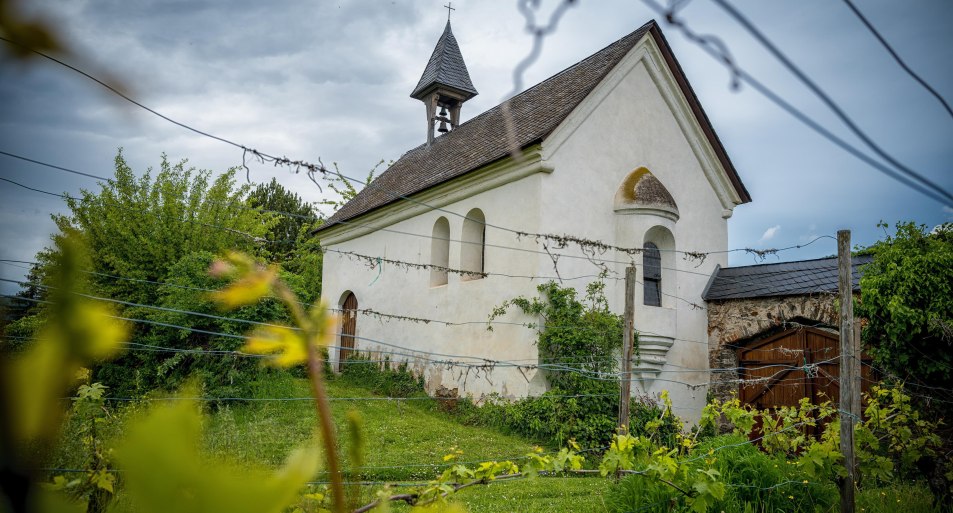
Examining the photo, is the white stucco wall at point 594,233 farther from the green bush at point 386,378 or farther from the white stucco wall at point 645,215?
the green bush at point 386,378

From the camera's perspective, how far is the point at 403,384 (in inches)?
480

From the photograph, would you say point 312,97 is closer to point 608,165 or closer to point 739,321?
point 608,165

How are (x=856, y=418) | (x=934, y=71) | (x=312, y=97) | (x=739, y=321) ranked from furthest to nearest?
(x=739, y=321)
(x=856, y=418)
(x=934, y=71)
(x=312, y=97)

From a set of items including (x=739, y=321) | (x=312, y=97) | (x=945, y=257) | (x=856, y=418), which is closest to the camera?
(x=312, y=97)

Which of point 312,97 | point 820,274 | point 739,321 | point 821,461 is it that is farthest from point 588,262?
point 312,97

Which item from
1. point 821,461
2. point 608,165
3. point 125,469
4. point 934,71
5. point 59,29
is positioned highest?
point 608,165

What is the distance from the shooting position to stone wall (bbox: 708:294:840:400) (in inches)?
388

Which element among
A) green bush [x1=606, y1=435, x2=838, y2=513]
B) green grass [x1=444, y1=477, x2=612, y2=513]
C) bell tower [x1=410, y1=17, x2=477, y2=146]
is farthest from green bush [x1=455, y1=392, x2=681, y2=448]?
bell tower [x1=410, y1=17, x2=477, y2=146]

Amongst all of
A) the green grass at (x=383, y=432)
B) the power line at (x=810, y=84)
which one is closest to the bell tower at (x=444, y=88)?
the green grass at (x=383, y=432)

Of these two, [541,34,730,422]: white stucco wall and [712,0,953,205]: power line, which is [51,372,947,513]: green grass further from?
[712,0,953,205]: power line

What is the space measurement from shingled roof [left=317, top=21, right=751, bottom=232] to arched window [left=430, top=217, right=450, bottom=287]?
84 cm

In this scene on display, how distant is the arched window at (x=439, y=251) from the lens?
1232 cm

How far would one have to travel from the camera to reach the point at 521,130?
36.2ft

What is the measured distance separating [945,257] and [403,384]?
8785 millimetres
